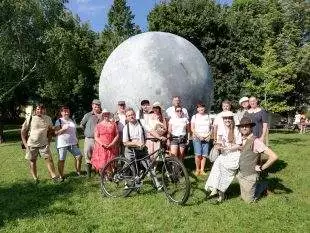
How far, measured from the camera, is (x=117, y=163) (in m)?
10.1

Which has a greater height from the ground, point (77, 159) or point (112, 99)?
point (112, 99)

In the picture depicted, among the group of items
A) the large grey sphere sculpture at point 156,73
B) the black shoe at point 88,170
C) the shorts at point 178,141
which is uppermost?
the large grey sphere sculpture at point 156,73

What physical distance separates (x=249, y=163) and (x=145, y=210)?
2.18m

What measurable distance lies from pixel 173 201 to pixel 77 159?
4349mm

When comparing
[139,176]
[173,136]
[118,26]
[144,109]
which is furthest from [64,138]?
[118,26]

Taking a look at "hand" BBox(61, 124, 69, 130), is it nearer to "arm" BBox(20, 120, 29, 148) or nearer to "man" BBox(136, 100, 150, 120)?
"arm" BBox(20, 120, 29, 148)

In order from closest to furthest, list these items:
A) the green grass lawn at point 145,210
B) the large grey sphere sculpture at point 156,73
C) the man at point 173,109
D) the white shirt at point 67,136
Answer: the green grass lawn at point 145,210 → the man at point 173,109 → the white shirt at point 67,136 → the large grey sphere sculpture at point 156,73

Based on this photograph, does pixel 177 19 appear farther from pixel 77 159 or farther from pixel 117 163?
pixel 117 163

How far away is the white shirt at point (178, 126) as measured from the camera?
11.6 meters

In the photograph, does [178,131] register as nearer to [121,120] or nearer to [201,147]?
[201,147]

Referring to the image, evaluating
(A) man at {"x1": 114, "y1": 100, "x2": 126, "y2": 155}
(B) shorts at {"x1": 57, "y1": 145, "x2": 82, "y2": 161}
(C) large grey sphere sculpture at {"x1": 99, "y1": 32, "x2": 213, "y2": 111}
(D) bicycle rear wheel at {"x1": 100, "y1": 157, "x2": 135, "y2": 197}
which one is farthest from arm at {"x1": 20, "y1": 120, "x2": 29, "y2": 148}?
(D) bicycle rear wheel at {"x1": 100, "y1": 157, "x2": 135, "y2": 197}

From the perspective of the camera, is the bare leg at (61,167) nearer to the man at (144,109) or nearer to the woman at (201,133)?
the man at (144,109)

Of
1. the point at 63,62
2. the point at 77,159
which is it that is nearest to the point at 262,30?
the point at 63,62

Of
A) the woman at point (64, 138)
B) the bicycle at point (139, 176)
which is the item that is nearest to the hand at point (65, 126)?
the woman at point (64, 138)
